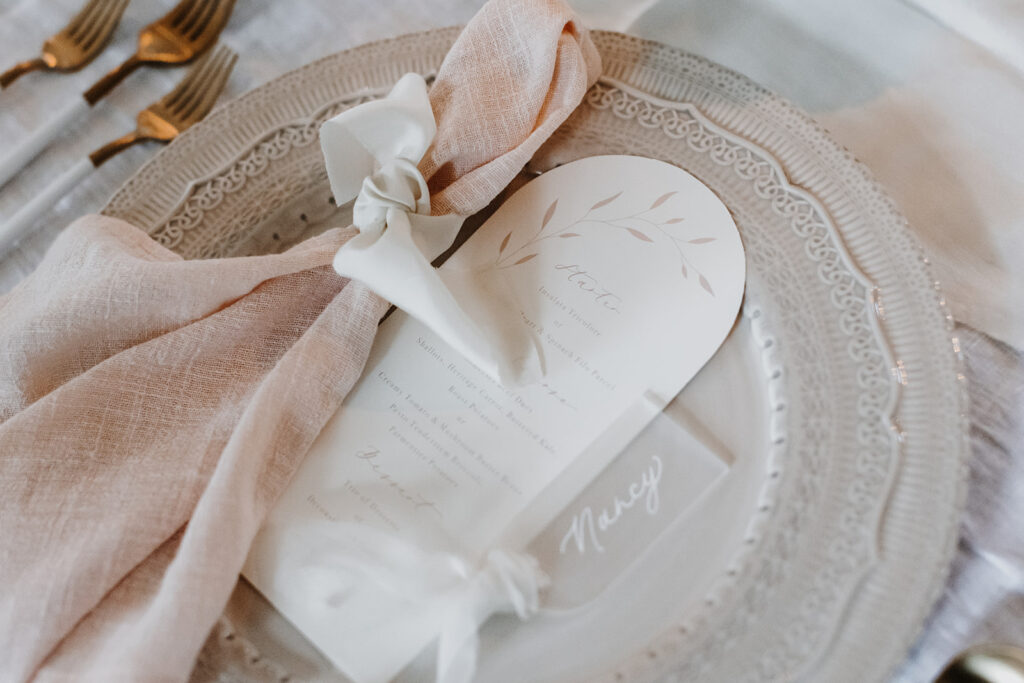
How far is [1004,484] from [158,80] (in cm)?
61

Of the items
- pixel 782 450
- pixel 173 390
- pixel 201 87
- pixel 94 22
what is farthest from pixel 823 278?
pixel 94 22

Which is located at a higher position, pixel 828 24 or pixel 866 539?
pixel 828 24

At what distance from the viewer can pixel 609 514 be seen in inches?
13.9

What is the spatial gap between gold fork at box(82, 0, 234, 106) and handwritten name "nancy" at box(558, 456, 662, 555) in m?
0.46

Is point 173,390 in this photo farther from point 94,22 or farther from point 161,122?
point 94,22

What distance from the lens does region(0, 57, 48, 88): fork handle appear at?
1.90 feet

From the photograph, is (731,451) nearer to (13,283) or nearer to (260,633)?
(260,633)

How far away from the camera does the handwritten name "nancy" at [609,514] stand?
349mm

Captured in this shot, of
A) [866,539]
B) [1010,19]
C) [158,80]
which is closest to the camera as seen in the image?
[866,539]

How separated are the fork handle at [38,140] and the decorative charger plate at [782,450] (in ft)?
1.20

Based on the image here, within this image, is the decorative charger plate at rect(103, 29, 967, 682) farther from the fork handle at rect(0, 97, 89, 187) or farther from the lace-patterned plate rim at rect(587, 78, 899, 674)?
the fork handle at rect(0, 97, 89, 187)

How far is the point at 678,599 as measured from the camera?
34 centimetres

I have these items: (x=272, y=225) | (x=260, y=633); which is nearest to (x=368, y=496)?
(x=260, y=633)

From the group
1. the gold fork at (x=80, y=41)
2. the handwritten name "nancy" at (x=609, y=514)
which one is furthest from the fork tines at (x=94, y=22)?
the handwritten name "nancy" at (x=609, y=514)
